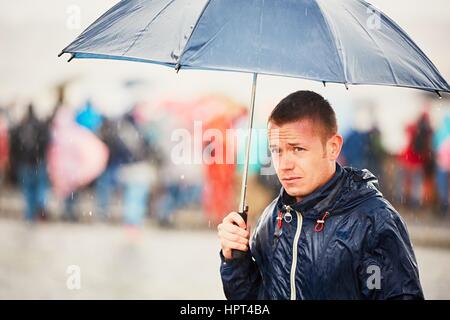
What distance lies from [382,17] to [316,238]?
128 cm

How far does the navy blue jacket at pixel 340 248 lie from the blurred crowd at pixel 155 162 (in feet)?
31.2

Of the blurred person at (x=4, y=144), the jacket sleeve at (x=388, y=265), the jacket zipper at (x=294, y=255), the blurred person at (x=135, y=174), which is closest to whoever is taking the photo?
the jacket sleeve at (x=388, y=265)

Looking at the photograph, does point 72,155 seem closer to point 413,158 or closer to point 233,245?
point 413,158

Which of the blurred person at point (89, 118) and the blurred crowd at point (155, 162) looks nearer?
Answer: the blurred crowd at point (155, 162)

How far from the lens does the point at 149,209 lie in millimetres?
14414

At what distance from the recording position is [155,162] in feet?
46.4

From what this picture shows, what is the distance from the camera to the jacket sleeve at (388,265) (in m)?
3.28

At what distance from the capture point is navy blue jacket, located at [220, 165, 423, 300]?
3299 millimetres

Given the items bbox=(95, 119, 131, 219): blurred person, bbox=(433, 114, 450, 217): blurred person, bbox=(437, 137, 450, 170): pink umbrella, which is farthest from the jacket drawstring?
bbox=(437, 137, 450, 170): pink umbrella

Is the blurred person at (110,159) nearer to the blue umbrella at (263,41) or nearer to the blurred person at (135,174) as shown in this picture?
the blurred person at (135,174)

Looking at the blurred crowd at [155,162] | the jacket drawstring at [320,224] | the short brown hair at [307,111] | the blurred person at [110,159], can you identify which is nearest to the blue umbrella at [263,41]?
the short brown hair at [307,111]

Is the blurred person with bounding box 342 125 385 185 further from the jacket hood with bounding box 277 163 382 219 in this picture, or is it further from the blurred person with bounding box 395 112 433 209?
the jacket hood with bounding box 277 163 382 219
